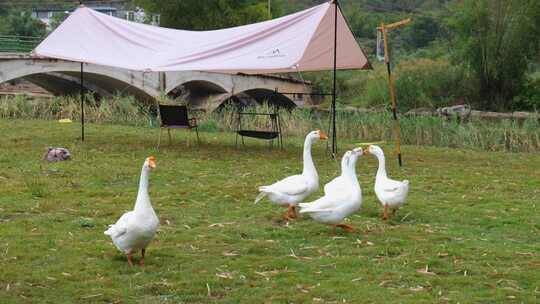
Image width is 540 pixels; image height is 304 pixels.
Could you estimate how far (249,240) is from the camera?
285 inches

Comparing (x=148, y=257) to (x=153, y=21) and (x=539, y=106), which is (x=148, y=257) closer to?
(x=539, y=106)

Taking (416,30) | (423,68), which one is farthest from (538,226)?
(416,30)

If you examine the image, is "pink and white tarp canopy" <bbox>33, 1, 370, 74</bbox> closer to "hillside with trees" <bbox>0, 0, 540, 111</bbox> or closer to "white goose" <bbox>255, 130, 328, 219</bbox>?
"white goose" <bbox>255, 130, 328, 219</bbox>

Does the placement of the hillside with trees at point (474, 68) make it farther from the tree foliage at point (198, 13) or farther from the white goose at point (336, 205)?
the white goose at point (336, 205)

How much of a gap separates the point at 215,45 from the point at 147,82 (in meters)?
17.0

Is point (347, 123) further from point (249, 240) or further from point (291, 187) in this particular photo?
point (249, 240)

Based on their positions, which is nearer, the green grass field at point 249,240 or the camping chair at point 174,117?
the green grass field at point 249,240

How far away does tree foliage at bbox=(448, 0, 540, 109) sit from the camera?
29812 mm

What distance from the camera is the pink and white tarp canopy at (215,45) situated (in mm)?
13570

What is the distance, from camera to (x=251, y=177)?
11.4 meters

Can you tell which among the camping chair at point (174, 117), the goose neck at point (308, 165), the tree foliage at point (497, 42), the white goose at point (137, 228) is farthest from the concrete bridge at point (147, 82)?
the white goose at point (137, 228)

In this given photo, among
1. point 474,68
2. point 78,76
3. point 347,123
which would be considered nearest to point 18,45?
point 78,76

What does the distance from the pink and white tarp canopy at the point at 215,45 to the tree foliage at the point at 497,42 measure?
53.6 ft

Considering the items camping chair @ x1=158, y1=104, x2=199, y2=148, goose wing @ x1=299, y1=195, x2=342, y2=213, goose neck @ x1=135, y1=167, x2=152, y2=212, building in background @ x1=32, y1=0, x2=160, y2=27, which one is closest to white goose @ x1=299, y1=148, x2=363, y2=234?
goose wing @ x1=299, y1=195, x2=342, y2=213
